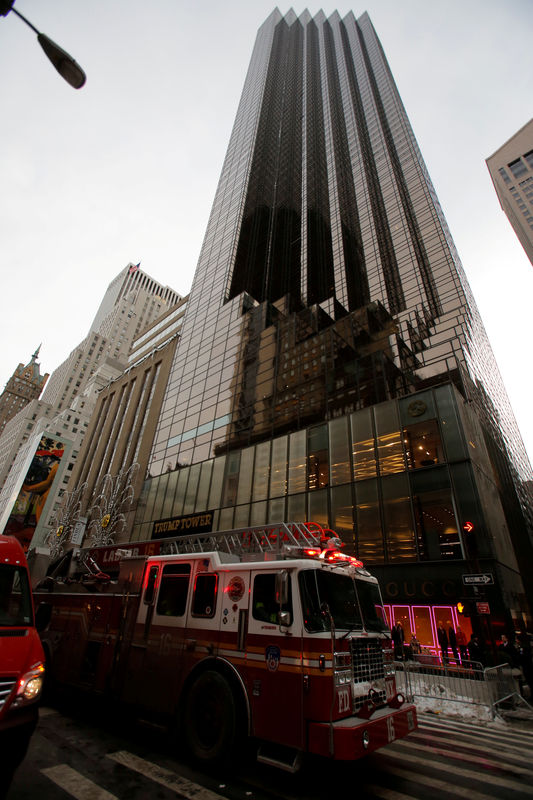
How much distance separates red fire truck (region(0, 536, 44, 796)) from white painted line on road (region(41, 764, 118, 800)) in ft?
2.53

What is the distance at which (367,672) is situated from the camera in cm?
508

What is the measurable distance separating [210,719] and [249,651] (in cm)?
108

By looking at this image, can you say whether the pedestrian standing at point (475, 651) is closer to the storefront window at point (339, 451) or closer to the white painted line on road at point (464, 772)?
the storefront window at point (339, 451)

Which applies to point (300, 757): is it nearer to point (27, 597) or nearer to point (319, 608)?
point (319, 608)

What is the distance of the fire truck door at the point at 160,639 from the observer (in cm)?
572

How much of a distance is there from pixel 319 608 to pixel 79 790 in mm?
3266

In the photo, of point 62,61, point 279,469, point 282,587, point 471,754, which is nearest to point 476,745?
point 471,754

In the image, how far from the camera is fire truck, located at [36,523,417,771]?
14.6ft

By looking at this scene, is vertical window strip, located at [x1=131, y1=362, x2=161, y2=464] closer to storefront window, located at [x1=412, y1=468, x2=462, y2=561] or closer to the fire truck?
storefront window, located at [x1=412, y1=468, x2=462, y2=561]

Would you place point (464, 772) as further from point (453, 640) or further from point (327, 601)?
point (453, 640)

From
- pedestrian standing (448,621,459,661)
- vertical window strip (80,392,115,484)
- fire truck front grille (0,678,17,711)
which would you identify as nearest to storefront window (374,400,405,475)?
pedestrian standing (448,621,459,661)

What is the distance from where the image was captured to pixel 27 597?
16.0ft

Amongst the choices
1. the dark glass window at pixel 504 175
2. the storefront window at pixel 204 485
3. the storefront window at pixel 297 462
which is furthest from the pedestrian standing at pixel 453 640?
the dark glass window at pixel 504 175

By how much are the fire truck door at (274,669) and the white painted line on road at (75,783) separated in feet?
5.92
